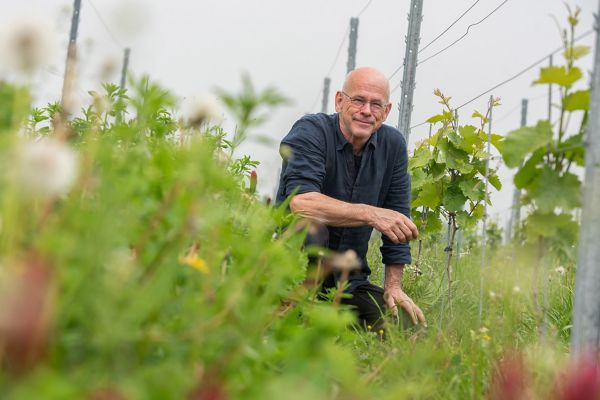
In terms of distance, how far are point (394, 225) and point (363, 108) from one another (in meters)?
0.90

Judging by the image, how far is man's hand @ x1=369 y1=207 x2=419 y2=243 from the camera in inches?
125

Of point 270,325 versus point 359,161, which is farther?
point 359,161

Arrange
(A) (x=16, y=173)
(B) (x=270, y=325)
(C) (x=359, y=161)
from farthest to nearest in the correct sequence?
(C) (x=359, y=161) → (B) (x=270, y=325) → (A) (x=16, y=173)

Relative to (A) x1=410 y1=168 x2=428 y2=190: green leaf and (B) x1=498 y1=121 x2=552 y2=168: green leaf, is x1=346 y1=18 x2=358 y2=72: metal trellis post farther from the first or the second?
(B) x1=498 y1=121 x2=552 y2=168: green leaf

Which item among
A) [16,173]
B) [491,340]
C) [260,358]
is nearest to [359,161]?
[491,340]

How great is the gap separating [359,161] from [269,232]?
6.62ft

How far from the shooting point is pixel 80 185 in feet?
4.18

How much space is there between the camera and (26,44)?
3.83 feet

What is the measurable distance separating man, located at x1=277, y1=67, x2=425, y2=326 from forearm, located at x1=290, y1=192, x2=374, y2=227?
181 millimetres

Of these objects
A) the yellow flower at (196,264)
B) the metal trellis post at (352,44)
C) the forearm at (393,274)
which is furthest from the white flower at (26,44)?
the metal trellis post at (352,44)

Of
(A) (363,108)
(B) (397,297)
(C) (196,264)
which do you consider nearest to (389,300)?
(B) (397,297)

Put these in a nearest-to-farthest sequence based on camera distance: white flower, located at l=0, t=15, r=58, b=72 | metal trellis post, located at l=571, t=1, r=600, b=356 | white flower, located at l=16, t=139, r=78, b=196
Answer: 1. white flower, located at l=16, t=139, r=78, b=196
2. white flower, located at l=0, t=15, r=58, b=72
3. metal trellis post, located at l=571, t=1, r=600, b=356

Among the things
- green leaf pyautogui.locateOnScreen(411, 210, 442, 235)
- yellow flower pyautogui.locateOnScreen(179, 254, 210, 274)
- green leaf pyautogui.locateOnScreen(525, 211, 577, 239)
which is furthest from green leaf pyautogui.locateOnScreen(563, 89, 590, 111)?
green leaf pyautogui.locateOnScreen(411, 210, 442, 235)

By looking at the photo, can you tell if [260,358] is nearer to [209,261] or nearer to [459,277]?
[209,261]
